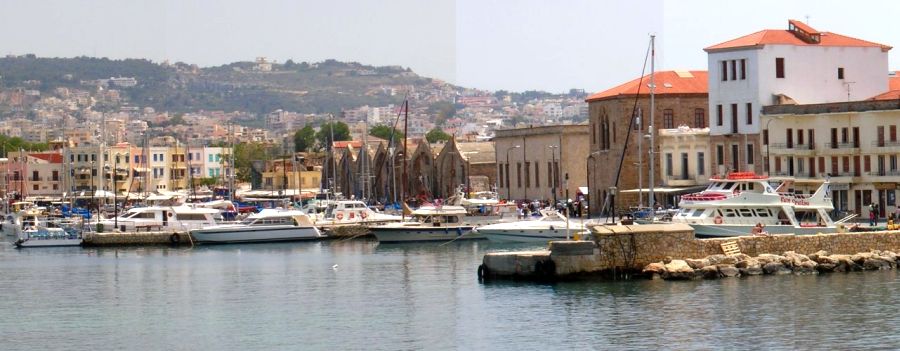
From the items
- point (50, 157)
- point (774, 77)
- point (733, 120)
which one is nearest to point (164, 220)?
point (733, 120)

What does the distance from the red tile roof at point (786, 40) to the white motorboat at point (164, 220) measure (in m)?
24.5

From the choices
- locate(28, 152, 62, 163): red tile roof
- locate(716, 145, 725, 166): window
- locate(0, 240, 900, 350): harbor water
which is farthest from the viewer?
locate(28, 152, 62, 163): red tile roof

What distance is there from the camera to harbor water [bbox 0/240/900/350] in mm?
39688

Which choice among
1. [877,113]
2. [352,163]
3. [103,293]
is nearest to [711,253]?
[103,293]

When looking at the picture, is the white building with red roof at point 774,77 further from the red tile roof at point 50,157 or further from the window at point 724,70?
the red tile roof at point 50,157

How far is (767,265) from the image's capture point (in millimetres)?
51375

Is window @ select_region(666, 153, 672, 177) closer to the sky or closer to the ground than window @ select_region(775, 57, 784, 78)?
closer to the ground

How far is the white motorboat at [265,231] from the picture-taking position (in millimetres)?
83688

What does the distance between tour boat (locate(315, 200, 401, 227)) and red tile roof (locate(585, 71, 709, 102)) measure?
12263 mm

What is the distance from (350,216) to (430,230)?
10.2m

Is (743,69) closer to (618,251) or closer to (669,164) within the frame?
(669,164)

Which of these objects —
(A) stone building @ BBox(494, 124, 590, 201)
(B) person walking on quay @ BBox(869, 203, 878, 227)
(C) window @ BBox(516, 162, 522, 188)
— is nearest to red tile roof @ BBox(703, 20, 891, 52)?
(B) person walking on quay @ BBox(869, 203, 878, 227)

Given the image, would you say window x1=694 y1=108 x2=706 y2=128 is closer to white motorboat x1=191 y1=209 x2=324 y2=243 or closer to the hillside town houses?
the hillside town houses

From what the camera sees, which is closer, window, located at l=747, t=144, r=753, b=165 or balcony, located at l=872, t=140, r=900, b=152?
balcony, located at l=872, t=140, r=900, b=152
